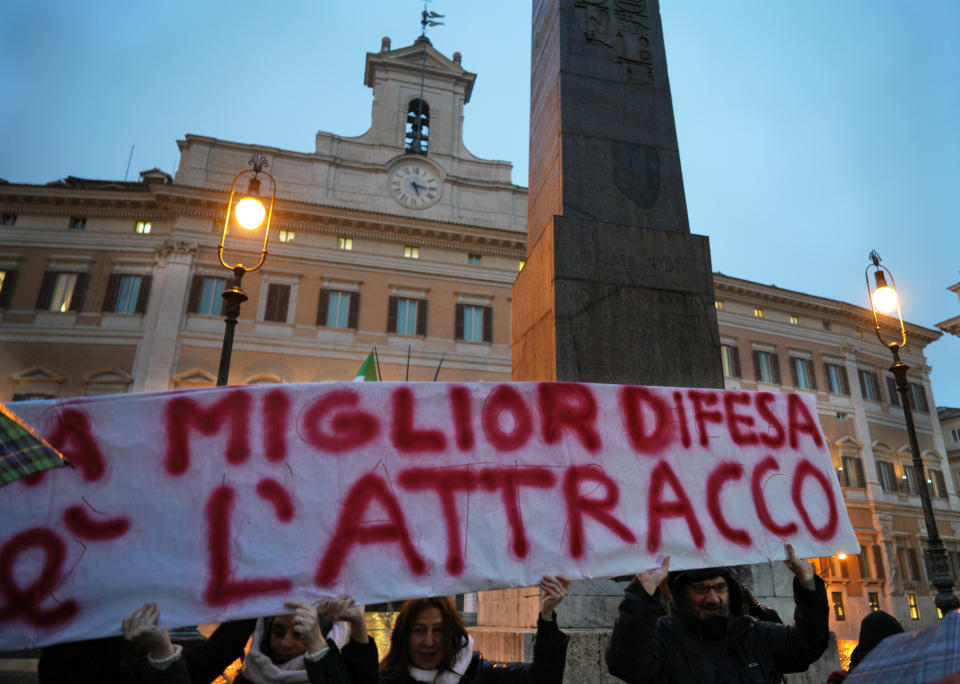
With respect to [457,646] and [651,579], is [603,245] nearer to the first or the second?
[651,579]

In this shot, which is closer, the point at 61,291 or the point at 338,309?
the point at 61,291

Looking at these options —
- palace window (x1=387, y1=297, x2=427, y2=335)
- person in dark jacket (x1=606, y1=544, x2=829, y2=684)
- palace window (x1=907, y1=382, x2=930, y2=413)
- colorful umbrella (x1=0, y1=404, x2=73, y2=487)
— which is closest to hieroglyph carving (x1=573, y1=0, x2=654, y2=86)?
person in dark jacket (x1=606, y1=544, x2=829, y2=684)

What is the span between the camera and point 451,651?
8.09 feet

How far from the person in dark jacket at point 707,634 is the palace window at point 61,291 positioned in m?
24.4

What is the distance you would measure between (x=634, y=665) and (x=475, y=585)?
0.66m

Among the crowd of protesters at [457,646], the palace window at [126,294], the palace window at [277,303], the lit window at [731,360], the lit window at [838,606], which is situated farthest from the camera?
the lit window at [731,360]

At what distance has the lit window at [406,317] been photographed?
2381 cm

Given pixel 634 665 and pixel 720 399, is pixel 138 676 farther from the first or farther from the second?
pixel 720 399

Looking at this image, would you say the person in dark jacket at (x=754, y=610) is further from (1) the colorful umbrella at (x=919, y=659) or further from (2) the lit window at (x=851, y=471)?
(2) the lit window at (x=851, y=471)

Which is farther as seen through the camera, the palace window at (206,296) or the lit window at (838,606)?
the lit window at (838,606)

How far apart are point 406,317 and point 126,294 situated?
9562 mm

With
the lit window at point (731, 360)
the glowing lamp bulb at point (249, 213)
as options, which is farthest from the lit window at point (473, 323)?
the glowing lamp bulb at point (249, 213)

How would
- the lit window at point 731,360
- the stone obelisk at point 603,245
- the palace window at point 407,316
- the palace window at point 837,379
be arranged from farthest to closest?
the palace window at point 837,379, the lit window at point 731,360, the palace window at point 407,316, the stone obelisk at point 603,245

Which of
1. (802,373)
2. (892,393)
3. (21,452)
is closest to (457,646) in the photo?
(21,452)
